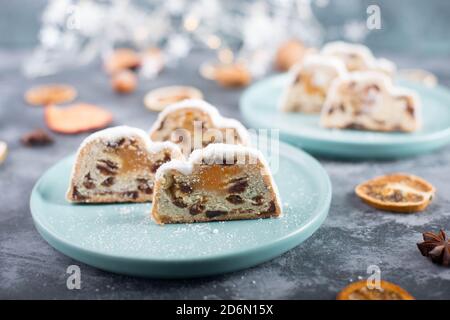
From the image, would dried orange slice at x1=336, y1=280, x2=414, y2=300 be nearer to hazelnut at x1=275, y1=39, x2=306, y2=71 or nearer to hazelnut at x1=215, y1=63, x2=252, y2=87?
hazelnut at x1=215, y1=63, x2=252, y2=87

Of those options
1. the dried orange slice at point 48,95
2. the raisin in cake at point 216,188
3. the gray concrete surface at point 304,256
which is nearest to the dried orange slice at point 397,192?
the gray concrete surface at point 304,256

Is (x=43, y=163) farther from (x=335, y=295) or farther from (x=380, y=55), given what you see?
(x=380, y=55)

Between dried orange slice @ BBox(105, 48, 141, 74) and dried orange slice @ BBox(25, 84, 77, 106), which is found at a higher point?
dried orange slice @ BBox(105, 48, 141, 74)

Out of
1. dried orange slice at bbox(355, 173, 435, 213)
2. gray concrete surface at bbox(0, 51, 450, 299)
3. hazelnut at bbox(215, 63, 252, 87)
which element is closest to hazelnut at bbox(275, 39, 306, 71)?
hazelnut at bbox(215, 63, 252, 87)

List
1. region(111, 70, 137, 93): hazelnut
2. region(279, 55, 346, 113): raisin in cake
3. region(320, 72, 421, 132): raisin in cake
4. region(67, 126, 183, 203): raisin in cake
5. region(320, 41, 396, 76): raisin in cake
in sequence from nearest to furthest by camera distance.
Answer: region(67, 126, 183, 203): raisin in cake < region(320, 72, 421, 132): raisin in cake < region(279, 55, 346, 113): raisin in cake < region(320, 41, 396, 76): raisin in cake < region(111, 70, 137, 93): hazelnut

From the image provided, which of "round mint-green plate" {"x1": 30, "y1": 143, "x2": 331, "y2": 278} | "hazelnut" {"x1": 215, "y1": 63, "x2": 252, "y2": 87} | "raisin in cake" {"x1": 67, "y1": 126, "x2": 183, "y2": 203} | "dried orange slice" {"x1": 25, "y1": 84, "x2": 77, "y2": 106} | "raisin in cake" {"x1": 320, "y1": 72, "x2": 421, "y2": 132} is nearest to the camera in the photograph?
"round mint-green plate" {"x1": 30, "y1": 143, "x2": 331, "y2": 278}

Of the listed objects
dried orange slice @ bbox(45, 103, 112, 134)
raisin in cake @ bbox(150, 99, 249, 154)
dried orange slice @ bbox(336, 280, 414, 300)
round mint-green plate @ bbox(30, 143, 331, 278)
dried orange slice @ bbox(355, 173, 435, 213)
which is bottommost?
dried orange slice @ bbox(45, 103, 112, 134)

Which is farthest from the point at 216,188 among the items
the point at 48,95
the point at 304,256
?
the point at 48,95
